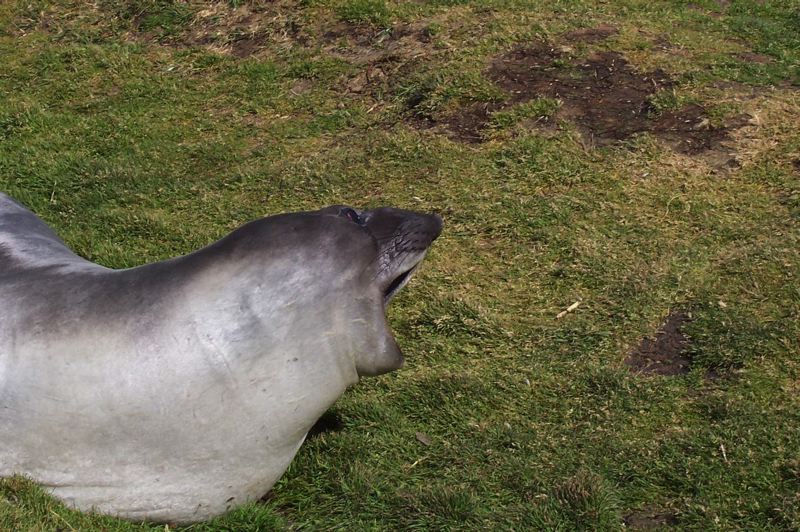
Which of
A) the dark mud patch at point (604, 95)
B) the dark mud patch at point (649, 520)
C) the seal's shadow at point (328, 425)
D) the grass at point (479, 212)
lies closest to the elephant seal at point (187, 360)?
the grass at point (479, 212)

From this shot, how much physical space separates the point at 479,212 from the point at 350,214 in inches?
101

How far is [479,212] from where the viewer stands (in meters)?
6.62

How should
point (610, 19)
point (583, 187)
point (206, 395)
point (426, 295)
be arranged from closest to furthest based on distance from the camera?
1. point (206, 395)
2. point (426, 295)
3. point (583, 187)
4. point (610, 19)

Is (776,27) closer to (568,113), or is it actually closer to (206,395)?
(568,113)

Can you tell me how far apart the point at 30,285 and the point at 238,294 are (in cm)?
85

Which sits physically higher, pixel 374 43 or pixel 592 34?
pixel 374 43

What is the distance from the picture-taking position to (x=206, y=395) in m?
3.81

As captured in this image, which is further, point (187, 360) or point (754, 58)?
point (754, 58)

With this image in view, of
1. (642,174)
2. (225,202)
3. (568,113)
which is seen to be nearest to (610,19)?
(568,113)

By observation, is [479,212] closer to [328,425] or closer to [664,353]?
[664,353]

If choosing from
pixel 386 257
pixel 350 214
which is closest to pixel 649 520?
pixel 386 257

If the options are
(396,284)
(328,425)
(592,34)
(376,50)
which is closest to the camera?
(396,284)

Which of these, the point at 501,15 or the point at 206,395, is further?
the point at 501,15

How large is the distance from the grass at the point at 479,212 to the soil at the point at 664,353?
6cm
